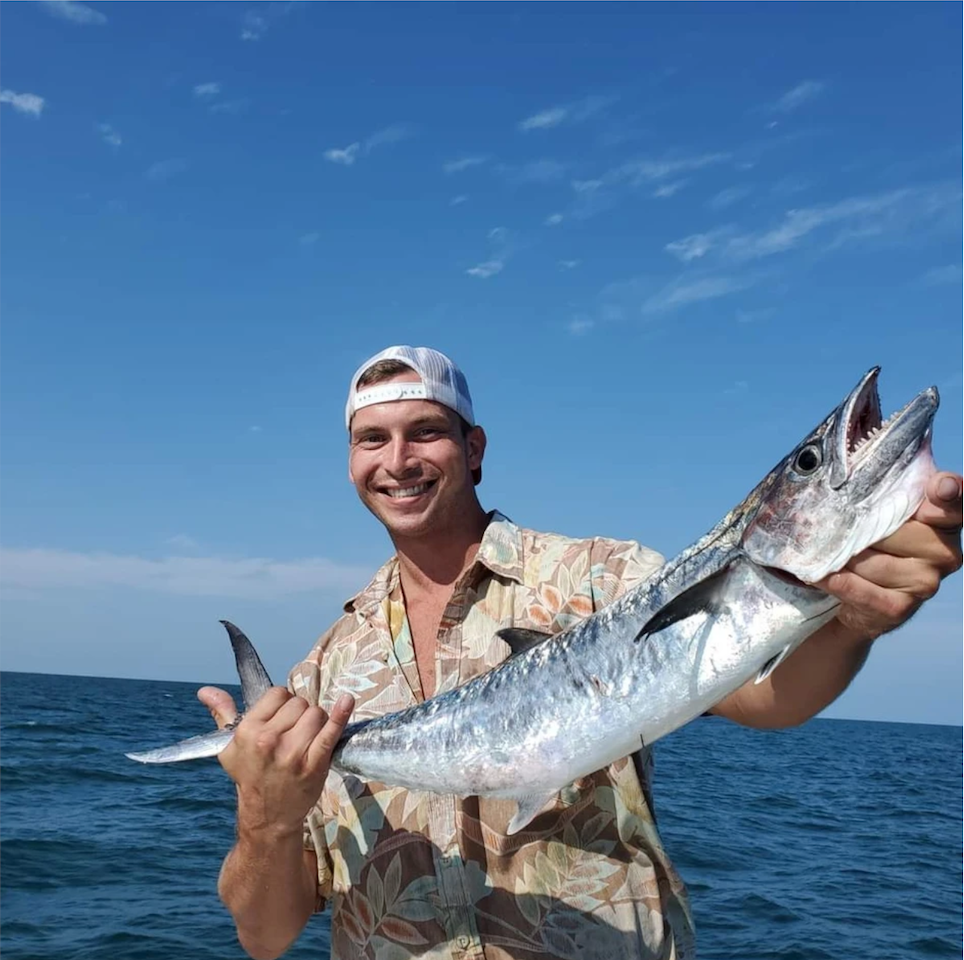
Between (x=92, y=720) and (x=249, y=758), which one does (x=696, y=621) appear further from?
(x=92, y=720)

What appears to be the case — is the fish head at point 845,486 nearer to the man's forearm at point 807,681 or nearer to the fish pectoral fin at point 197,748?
the man's forearm at point 807,681

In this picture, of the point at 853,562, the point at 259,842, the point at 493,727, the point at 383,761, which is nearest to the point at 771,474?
the point at 853,562

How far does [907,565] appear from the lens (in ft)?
8.72

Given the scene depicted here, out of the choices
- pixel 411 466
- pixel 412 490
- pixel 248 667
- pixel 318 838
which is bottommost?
pixel 318 838

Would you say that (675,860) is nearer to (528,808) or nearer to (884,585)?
(528,808)

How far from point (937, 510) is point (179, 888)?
45.6ft

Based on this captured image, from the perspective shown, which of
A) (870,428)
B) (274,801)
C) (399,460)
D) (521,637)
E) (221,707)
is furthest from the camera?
(399,460)

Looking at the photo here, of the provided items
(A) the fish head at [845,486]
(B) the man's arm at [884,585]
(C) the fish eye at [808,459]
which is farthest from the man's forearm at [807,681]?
(C) the fish eye at [808,459]

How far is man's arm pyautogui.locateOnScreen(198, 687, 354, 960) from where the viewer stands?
11.1ft

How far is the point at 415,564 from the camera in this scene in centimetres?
439

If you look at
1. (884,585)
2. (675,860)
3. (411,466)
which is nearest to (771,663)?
(884,585)

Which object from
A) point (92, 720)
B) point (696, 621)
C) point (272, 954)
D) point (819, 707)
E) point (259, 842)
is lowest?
point (92, 720)

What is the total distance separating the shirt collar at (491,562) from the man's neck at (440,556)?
11 cm

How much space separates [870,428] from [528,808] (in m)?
1.79
